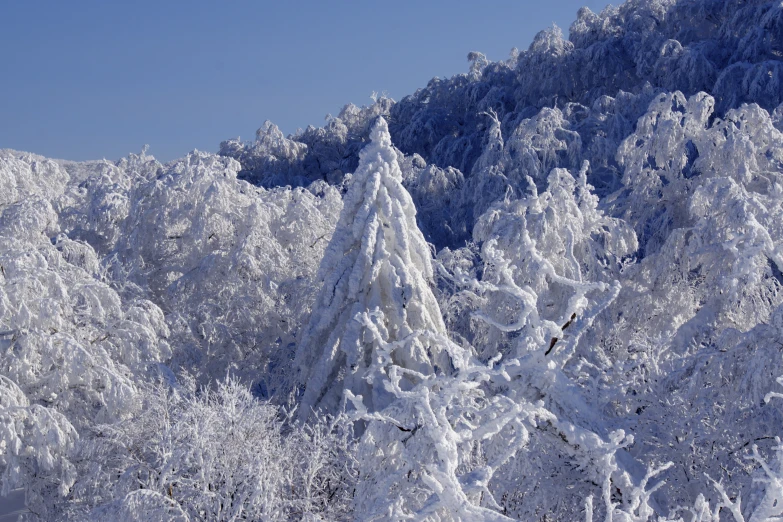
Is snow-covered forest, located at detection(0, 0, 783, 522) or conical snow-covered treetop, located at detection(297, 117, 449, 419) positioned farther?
conical snow-covered treetop, located at detection(297, 117, 449, 419)

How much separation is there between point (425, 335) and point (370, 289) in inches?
263

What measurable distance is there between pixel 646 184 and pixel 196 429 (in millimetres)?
12332

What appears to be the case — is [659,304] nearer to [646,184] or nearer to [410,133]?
[646,184]

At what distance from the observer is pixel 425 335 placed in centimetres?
633

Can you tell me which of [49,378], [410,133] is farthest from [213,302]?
[410,133]

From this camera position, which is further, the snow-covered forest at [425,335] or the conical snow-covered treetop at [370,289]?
the conical snow-covered treetop at [370,289]

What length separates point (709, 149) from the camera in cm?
1564

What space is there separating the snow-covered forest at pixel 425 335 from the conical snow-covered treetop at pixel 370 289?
4 centimetres

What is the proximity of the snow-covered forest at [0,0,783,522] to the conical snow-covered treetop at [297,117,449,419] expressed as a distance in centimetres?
4

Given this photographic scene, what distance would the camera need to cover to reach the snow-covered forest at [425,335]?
672 cm

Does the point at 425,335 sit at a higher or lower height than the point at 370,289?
lower

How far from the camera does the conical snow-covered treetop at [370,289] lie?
41.6 feet

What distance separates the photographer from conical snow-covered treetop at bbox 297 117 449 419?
41.6ft

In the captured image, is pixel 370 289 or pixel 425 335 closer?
pixel 425 335
